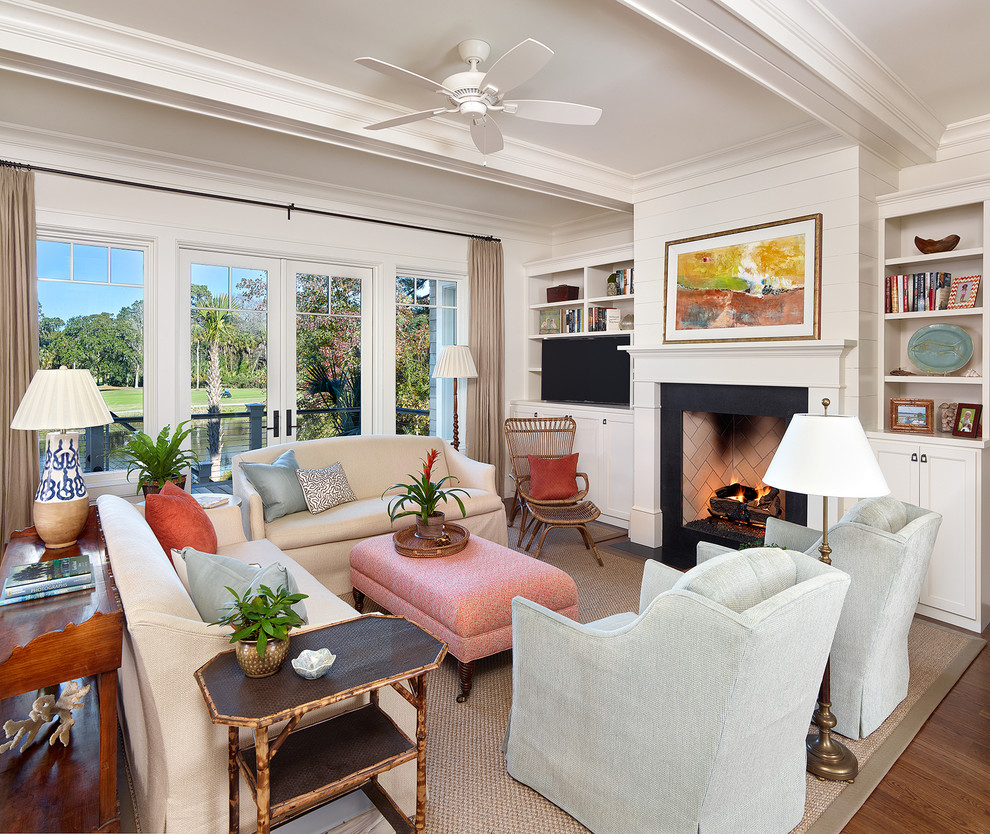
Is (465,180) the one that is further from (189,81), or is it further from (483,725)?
(483,725)

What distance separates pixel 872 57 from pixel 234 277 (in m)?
4.09

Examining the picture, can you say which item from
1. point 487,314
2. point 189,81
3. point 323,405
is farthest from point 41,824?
point 487,314

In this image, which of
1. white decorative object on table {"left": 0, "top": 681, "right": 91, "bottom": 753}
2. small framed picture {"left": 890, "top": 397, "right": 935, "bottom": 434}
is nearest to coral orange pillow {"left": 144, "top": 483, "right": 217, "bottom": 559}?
white decorative object on table {"left": 0, "top": 681, "right": 91, "bottom": 753}

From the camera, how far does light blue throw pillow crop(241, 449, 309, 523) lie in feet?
11.8

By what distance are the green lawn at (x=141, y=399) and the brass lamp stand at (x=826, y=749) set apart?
3902 mm

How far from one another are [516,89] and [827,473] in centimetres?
241

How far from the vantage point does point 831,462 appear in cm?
191

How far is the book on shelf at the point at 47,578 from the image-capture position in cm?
190

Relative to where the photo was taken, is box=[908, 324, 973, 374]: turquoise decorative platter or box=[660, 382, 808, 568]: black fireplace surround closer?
box=[908, 324, 973, 374]: turquoise decorative platter

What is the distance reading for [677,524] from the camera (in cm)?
453

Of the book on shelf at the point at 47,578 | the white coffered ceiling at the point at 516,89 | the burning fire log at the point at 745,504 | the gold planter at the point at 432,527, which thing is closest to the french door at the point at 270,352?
the white coffered ceiling at the point at 516,89

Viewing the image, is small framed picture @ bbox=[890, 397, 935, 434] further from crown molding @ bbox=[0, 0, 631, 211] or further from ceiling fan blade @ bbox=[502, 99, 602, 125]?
crown molding @ bbox=[0, 0, 631, 211]

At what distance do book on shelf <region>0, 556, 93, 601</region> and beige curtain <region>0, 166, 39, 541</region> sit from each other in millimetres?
1645

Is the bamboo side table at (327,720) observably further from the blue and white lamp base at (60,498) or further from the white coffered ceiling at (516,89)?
the white coffered ceiling at (516,89)
